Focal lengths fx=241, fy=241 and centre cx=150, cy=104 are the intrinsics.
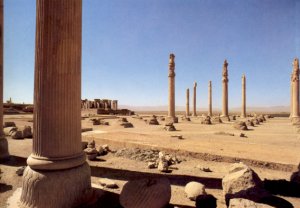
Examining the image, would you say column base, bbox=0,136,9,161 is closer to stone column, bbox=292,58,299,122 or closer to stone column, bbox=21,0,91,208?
stone column, bbox=21,0,91,208

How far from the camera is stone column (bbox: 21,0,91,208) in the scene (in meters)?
4.46

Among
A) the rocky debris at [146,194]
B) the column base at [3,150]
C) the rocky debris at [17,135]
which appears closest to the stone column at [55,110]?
the rocky debris at [146,194]

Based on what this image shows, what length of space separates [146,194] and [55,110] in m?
2.32

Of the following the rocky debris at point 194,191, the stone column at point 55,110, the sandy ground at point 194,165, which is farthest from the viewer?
the sandy ground at point 194,165

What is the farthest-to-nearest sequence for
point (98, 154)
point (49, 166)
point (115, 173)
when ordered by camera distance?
point (98, 154), point (115, 173), point (49, 166)

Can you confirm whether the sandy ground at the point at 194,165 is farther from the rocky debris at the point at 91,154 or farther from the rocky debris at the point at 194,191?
the rocky debris at the point at 91,154

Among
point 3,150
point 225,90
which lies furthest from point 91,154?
point 225,90

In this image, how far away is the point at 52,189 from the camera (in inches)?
172

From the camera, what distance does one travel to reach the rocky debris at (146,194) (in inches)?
174

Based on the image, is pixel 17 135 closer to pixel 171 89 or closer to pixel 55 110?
pixel 55 110

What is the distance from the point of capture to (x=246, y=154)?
29.6 feet

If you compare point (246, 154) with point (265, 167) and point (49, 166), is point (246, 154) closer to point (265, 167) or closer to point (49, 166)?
point (265, 167)

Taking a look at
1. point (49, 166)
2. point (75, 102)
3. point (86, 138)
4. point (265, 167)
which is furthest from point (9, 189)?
point (265, 167)

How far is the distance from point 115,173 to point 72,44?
4545 mm
